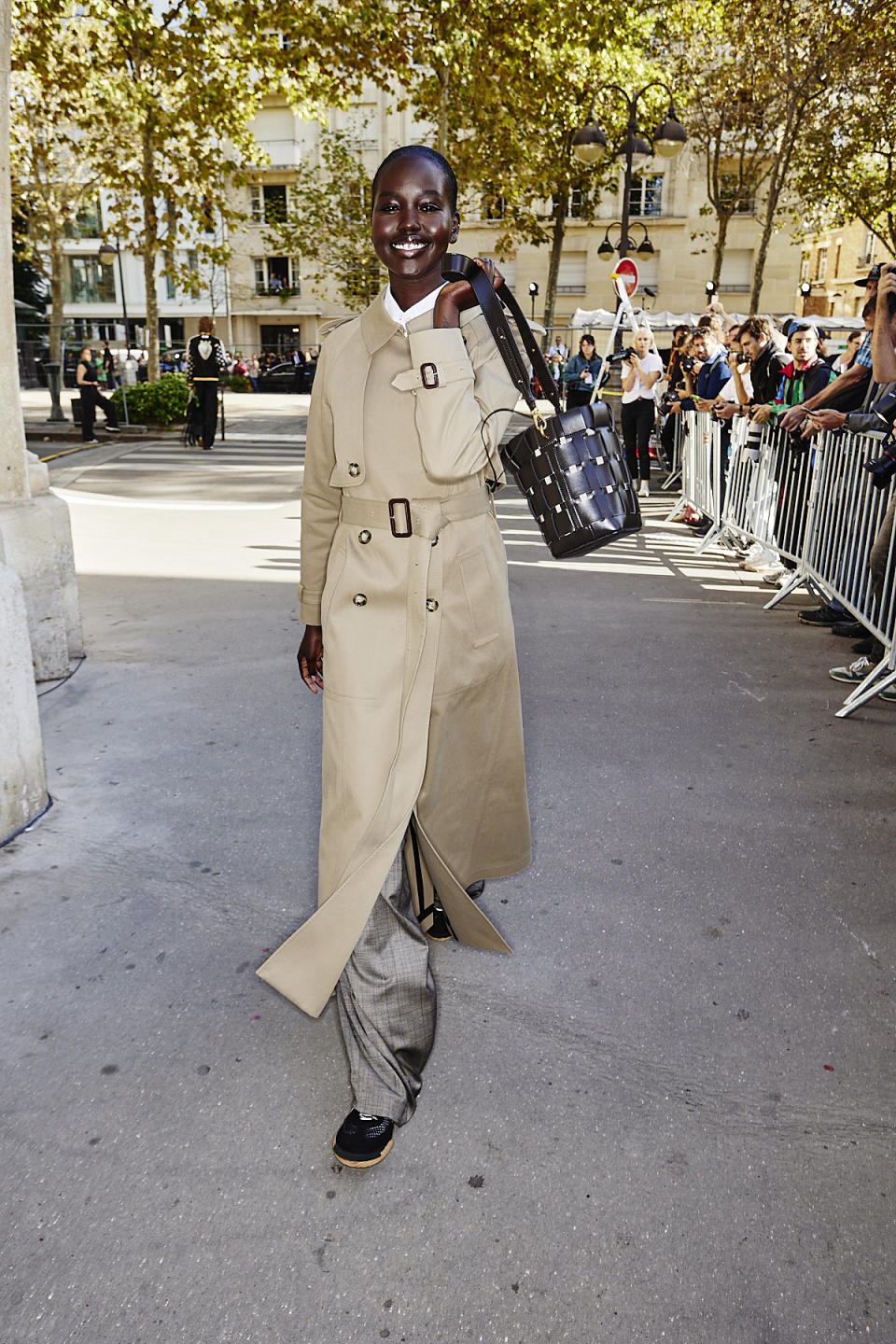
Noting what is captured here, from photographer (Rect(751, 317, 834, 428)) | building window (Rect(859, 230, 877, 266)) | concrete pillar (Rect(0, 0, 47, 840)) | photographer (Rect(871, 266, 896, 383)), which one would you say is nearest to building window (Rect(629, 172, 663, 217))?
building window (Rect(859, 230, 877, 266))

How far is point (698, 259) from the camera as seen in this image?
1913 inches

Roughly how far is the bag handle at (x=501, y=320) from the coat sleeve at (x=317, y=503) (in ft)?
1.18

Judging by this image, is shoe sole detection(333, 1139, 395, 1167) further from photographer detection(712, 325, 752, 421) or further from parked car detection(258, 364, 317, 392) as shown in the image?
parked car detection(258, 364, 317, 392)

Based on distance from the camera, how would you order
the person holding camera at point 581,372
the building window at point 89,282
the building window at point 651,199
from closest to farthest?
1. the person holding camera at point 581,372
2. the building window at point 651,199
3. the building window at point 89,282

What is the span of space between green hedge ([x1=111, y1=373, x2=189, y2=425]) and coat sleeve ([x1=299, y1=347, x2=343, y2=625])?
65.4 feet

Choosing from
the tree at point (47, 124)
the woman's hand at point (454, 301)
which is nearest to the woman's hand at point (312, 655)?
the woman's hand at point (454, 301)

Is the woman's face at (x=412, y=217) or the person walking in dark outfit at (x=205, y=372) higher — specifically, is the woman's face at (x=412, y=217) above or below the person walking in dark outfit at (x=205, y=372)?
above

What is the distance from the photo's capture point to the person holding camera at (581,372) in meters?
19.7

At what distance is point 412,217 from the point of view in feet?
7.83

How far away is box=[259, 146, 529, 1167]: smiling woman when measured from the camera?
94.4 inches

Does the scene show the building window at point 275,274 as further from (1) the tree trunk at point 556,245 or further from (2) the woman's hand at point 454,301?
(2) the woman's hand at point 454,301

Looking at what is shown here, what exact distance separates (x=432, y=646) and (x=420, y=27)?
23508mm

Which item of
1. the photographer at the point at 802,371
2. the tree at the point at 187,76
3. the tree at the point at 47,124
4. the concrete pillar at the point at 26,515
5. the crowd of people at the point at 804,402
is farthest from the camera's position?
the tree at the point at 47,124

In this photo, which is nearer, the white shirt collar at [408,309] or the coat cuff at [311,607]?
the white shirt collar at [408,309]
